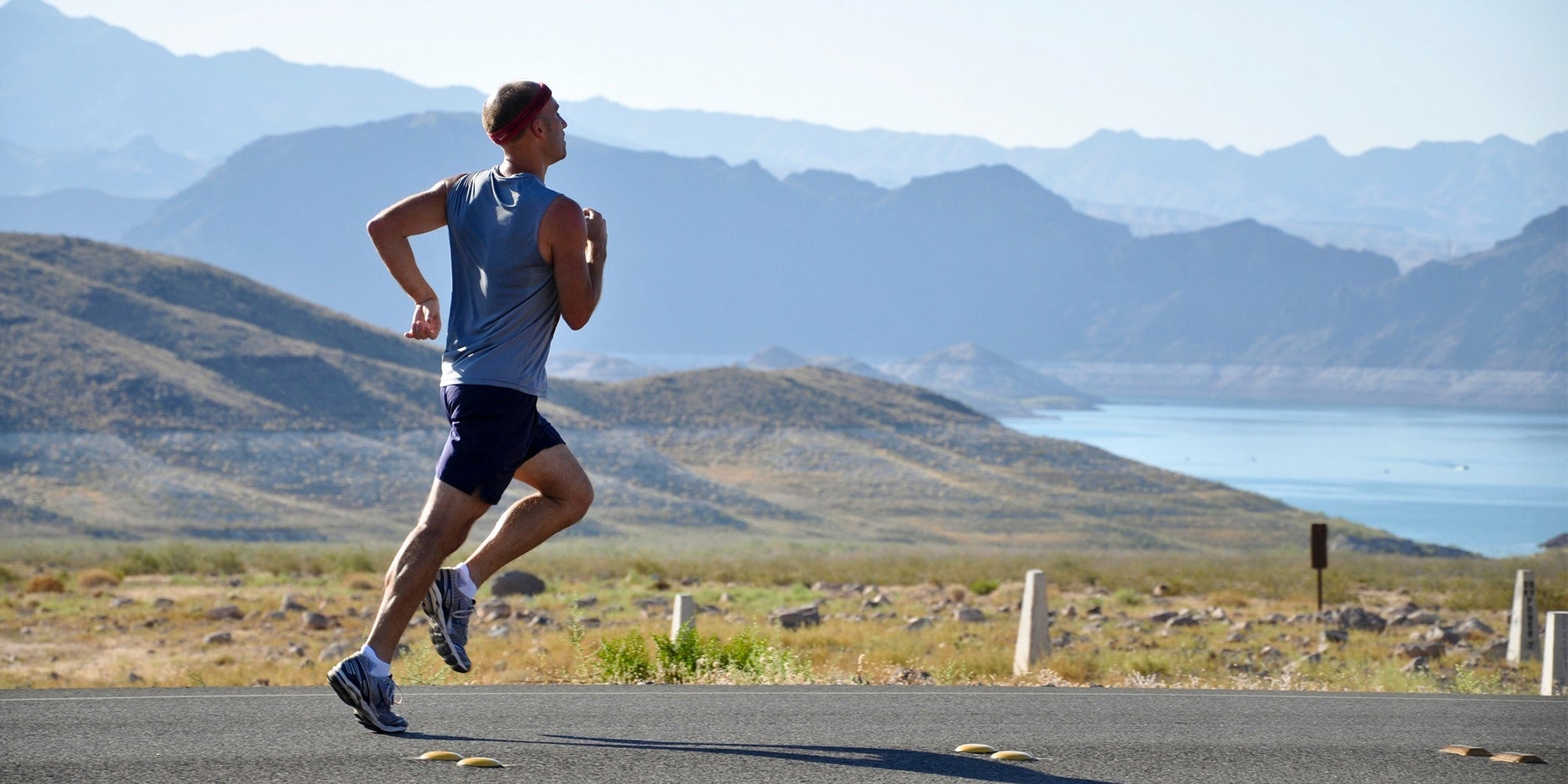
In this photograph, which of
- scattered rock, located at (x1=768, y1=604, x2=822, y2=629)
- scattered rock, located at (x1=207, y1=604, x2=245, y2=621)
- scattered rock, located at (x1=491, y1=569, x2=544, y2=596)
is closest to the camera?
scattered rock, located at (x1=768, y1=604, x2=822, y2=629)

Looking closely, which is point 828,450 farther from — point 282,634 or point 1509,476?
point 1509,476

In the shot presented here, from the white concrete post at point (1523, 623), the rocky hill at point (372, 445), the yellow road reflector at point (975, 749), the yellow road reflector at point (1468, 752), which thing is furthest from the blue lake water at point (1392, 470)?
the yellow road reflector at point (975, 749)

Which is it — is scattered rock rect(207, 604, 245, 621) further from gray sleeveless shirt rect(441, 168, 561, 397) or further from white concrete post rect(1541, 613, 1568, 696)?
gray sleeveless shirt rect(441, 168, 561, 397)

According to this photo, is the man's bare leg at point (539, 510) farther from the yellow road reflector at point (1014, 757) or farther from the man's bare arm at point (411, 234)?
the yellow road reflector at point (1014, 757)

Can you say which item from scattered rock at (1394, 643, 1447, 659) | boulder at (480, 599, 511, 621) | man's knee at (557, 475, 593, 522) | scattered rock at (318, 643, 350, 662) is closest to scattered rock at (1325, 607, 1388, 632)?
scattered rock at (1394, 643, 1447, 659)

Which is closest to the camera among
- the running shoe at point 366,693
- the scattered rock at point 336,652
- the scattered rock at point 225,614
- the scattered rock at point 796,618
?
the running shoe at point 366,693

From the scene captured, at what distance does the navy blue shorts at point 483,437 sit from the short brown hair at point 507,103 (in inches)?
33.8

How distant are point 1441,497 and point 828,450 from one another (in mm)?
55788

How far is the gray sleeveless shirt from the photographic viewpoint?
5.08m

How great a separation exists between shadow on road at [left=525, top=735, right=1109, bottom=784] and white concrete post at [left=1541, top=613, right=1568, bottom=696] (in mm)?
5346

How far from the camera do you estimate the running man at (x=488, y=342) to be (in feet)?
16.5

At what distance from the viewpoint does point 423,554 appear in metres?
5.03

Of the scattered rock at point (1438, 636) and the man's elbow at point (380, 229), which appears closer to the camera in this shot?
the man's elbow at point (380, 229)

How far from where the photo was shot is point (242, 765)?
15.4ft
